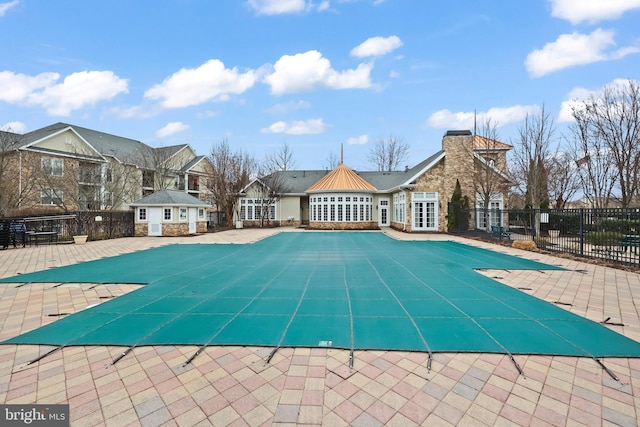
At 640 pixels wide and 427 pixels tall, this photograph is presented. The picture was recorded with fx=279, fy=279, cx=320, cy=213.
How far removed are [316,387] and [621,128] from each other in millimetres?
17863

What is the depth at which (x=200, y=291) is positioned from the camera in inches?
218

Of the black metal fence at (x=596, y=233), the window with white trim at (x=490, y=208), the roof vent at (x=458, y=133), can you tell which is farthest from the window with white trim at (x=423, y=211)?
the black metal fence at (x=596, y=233)

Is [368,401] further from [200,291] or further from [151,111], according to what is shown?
[151,111]

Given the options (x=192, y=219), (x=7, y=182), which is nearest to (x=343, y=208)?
(x=192, y=219)

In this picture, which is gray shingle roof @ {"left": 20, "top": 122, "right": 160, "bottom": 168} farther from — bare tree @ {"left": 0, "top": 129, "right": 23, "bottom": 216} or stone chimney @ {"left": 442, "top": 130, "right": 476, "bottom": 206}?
stone chimney @ {"left": 442, "top": 130, "right": 476, "bottom": 206}

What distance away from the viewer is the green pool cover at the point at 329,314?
3.34 m

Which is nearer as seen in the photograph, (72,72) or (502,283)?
(502,283)

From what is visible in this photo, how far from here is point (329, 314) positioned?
4207 mm

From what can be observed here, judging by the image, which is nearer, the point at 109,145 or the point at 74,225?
the point at 74,225

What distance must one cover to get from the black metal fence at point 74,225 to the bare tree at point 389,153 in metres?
30.7

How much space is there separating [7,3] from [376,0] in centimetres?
1323

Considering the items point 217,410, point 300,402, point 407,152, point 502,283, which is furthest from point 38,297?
point 407,152

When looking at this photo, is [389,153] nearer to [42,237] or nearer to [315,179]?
[315,179]

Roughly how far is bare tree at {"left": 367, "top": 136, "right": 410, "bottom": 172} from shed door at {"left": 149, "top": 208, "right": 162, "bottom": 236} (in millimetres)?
28396
